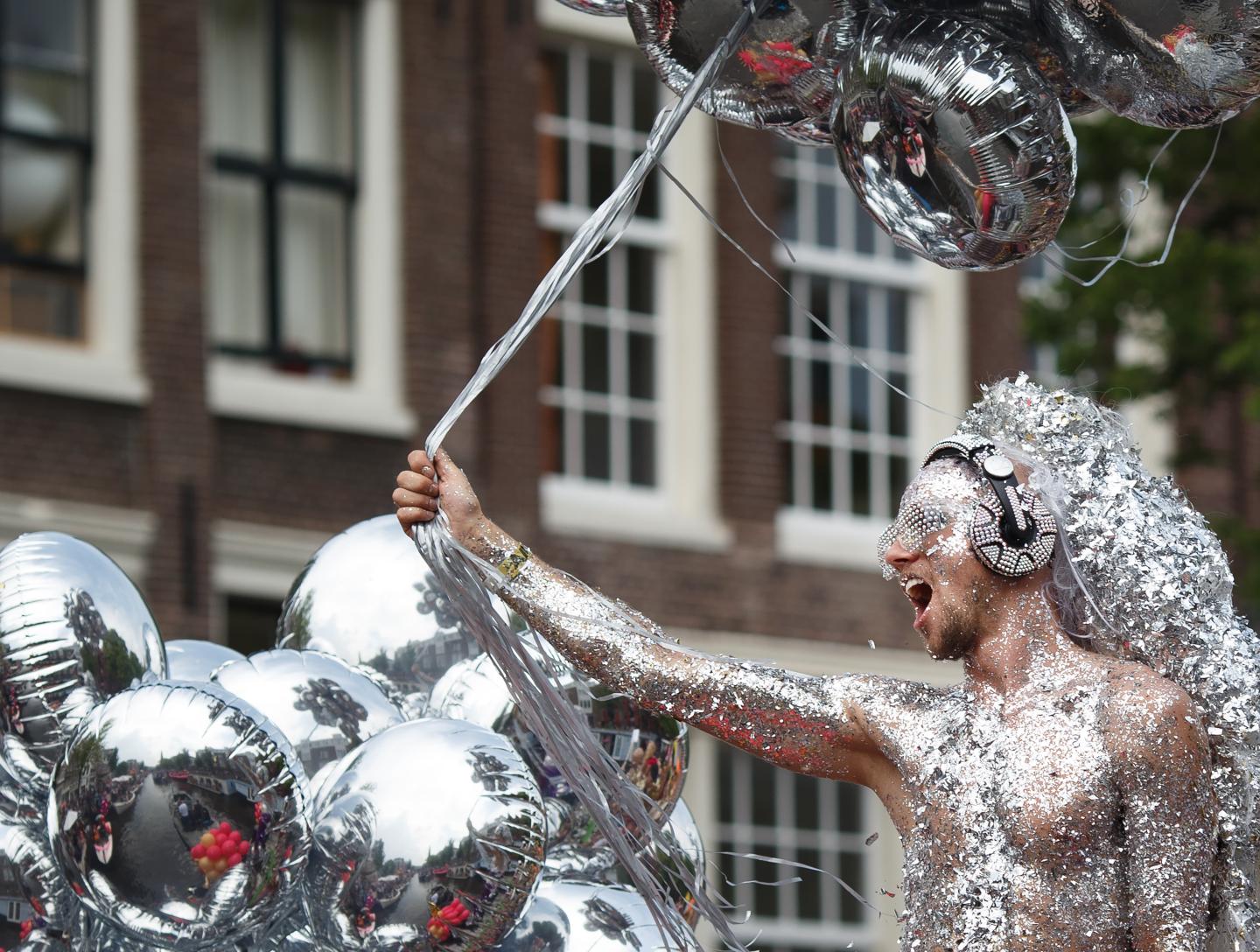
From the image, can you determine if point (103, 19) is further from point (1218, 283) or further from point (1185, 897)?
point (1185, 897)

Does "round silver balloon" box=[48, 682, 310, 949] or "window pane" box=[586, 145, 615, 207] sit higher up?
"window pane" box=[586, 145, 615, 207]

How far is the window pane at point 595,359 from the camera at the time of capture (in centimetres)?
1388

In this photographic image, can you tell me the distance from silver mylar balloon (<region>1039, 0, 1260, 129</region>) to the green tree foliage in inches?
281

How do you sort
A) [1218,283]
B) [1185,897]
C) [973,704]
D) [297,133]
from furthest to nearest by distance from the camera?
[297,133], [1218,283], [973,704], [1185,897]

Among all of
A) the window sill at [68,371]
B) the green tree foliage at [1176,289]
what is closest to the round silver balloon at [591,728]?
the green tree foliage at [1176,289]

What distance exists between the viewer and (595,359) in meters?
13.9

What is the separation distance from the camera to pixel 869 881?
14.7 metres

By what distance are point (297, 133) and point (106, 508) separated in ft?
7.58

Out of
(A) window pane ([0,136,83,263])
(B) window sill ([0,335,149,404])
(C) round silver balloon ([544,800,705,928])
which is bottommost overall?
(C) round silver balloon ([544,800,705,928])

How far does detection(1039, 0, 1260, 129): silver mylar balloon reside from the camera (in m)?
3.33

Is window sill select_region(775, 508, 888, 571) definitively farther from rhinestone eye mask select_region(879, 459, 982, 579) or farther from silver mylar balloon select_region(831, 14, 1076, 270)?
rhinestone eye mask select_region(879, 459, 982, 579)

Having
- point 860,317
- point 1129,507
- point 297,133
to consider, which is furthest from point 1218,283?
point 1129,507

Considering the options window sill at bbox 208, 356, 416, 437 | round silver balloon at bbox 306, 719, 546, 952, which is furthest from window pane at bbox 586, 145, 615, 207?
round silver balloon at bbox 306, 719, 546, 952

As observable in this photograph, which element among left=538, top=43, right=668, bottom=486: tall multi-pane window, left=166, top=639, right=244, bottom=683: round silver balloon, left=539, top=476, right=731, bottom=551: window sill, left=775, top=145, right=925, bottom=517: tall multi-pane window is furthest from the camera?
left=775, top=145, right=925, bottom=517: tall multi-pane window
